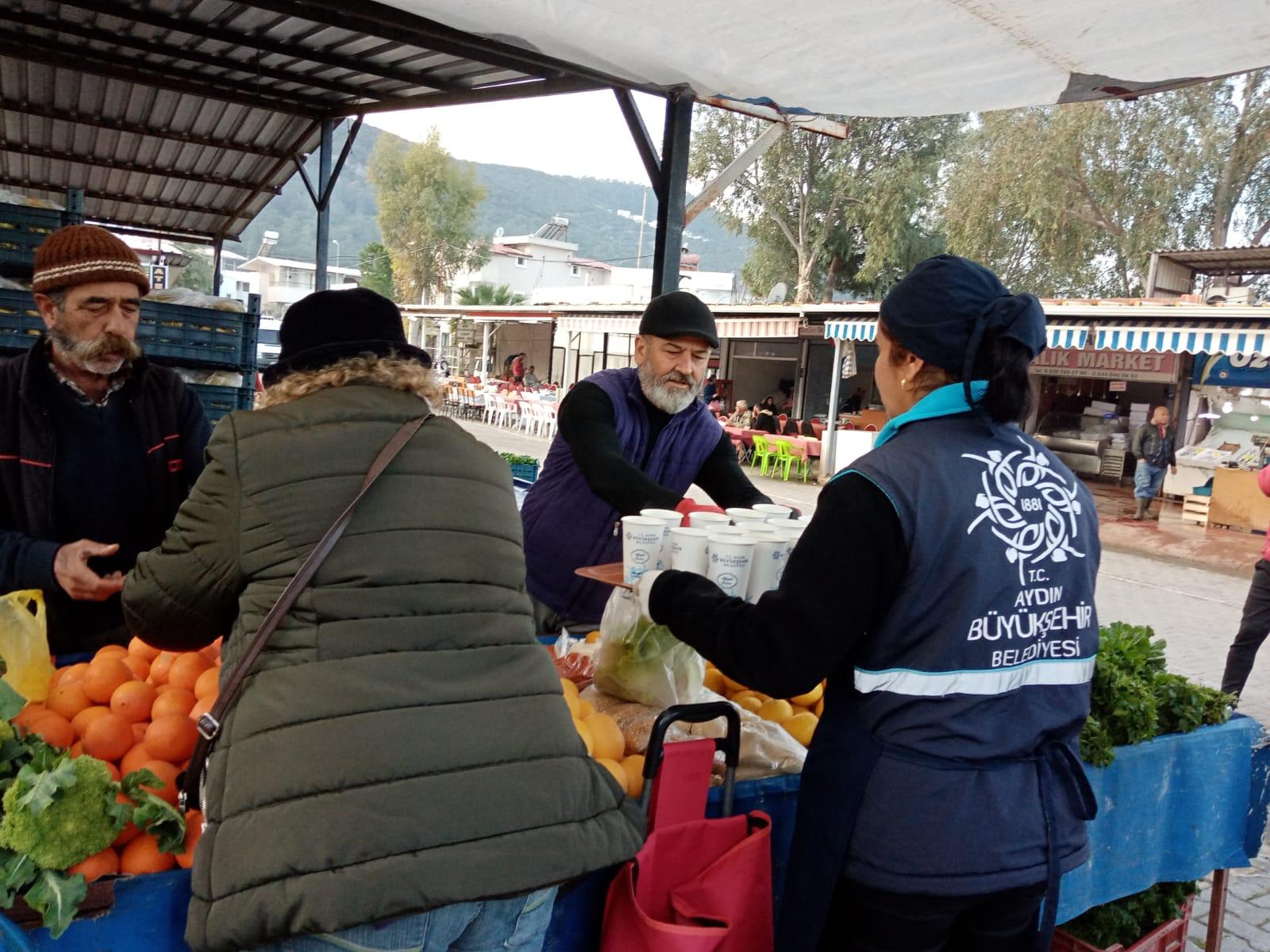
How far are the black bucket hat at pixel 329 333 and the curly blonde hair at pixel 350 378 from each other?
0.01 m

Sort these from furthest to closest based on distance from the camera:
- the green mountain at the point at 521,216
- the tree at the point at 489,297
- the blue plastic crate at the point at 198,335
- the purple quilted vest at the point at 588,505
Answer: the green mountain at the point at 521,216
the tree at the point at 489,297
the blue plastic crate at the point at 198,335
the purple quilted vest at the point at 588,505

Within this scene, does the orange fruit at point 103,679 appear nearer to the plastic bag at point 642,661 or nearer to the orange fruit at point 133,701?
the orange fruit at point 133,701

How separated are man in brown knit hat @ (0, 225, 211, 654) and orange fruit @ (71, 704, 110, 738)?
0.71 metres

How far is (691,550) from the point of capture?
7.06 feet

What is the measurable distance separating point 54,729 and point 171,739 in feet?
0.87

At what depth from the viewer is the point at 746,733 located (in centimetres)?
233

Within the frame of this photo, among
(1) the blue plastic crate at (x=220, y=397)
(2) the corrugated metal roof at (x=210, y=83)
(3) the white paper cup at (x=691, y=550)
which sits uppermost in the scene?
(2) the corrugated metal roof at (x=210, y=83)

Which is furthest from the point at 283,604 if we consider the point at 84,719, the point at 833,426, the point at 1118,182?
the point at 1118,182

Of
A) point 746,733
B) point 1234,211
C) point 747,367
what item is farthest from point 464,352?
point 746,733

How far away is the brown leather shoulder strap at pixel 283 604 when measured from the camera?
1389mm

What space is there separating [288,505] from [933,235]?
36.6m

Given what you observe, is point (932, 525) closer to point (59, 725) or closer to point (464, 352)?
point (59, 725)

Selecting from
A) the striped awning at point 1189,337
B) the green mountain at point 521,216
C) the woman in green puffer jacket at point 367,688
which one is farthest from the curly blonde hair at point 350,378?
the green mountain at point 521,216

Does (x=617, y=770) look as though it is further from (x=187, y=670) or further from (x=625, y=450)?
(x=625, y=450)
